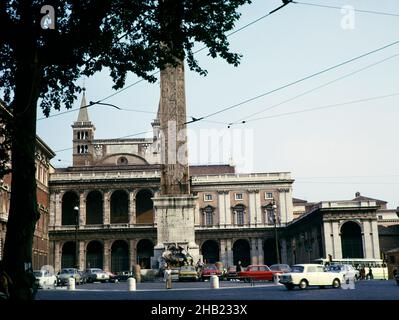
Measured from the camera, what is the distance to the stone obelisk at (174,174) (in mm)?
29422

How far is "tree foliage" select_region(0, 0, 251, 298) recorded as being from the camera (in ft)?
33.2

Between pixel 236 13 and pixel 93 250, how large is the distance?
2147 inches

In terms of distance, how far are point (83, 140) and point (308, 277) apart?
198 feet

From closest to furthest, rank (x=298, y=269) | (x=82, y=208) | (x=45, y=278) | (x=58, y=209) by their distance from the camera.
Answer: (x=298, y=269), (x=45, y=278), (x=58, y=209), (x=82, y=208)

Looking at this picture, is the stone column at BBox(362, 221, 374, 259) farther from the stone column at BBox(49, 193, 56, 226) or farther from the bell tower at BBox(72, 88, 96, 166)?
the bell tower at BBox(72, 88, 96, 166)

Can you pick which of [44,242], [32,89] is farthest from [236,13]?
[44,242]

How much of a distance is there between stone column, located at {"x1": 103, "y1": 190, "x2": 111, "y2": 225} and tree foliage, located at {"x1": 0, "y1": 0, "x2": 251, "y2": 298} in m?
49.8

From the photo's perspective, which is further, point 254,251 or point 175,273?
point 254,251

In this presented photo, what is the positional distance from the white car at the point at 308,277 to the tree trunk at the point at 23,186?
12752mm

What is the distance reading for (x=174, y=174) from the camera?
29.4 metres

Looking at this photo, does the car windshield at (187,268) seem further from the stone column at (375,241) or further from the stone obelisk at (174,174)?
the stone column at (375,241)

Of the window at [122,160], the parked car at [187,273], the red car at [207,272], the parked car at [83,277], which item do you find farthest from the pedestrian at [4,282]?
the window at [122,160]

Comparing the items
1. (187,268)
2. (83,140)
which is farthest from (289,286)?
(83,140)

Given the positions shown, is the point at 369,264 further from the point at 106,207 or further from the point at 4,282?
the point at 4,282
